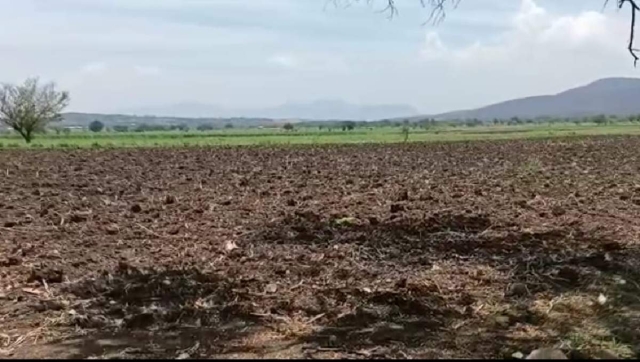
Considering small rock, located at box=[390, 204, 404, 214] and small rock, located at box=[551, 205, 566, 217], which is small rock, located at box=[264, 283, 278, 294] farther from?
small rock, located at box=[551, 205, 566, 217]

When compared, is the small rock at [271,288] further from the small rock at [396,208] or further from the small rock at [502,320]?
the small rock at [396,208]

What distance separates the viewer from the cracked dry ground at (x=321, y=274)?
250 inches

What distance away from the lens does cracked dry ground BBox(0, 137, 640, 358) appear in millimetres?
6352

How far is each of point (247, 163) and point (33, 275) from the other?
21.5 meters

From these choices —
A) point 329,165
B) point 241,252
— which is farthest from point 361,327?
point 329,165

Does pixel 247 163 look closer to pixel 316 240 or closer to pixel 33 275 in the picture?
pixel 316 240

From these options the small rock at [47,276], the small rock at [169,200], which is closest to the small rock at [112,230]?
the small rock at [47,276]

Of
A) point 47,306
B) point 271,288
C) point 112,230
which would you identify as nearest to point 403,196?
point 112,230

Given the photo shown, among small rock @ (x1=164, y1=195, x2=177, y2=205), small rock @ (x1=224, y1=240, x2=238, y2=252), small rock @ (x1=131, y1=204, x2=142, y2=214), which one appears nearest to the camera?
small rock @ (x1=224, y1=240, x2=238, y2=252)

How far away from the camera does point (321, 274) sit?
336 inches

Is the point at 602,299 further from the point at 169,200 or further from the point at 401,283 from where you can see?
the point at 169,200

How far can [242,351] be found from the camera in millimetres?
5961

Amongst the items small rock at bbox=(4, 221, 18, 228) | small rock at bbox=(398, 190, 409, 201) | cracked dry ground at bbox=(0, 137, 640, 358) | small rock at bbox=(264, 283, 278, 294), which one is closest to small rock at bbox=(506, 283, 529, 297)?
cracked dry ground at bbox=(0, 137, 640, 358)

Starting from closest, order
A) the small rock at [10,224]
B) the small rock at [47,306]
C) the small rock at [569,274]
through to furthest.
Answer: the small rock at [47,306] < the small rock at [569,274] < the small rock at [10,224]
